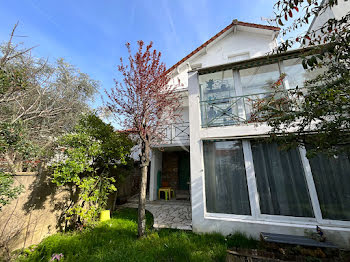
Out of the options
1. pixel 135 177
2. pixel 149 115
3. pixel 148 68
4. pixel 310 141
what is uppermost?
pixel 148 68

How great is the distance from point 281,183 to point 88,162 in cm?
624

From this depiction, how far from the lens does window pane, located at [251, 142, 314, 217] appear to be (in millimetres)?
3881

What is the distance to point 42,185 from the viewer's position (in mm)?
3889

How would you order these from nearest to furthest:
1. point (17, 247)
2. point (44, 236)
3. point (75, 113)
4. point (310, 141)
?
point (310, 141)
point (17, 247)
point (44, 236)
point (75, 113)

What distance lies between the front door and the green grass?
19.6ft

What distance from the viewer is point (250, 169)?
4.34 m

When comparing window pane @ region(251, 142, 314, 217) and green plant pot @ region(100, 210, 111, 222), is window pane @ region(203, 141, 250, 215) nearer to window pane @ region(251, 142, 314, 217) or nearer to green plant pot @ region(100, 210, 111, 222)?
window pane @ region(251, 142, 314, 217)

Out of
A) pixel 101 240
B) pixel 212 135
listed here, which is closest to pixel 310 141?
pixel 212 135

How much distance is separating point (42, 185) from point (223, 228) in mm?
5460

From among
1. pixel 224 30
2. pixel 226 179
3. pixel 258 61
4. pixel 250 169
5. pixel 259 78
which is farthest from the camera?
pixel 224 30

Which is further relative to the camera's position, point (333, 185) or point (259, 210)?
point (259, 210)

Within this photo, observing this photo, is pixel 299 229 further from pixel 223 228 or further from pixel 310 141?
pixel 310 141

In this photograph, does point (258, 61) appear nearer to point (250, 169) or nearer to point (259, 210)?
point (250, 169)

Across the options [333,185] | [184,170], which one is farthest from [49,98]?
[333,185]
